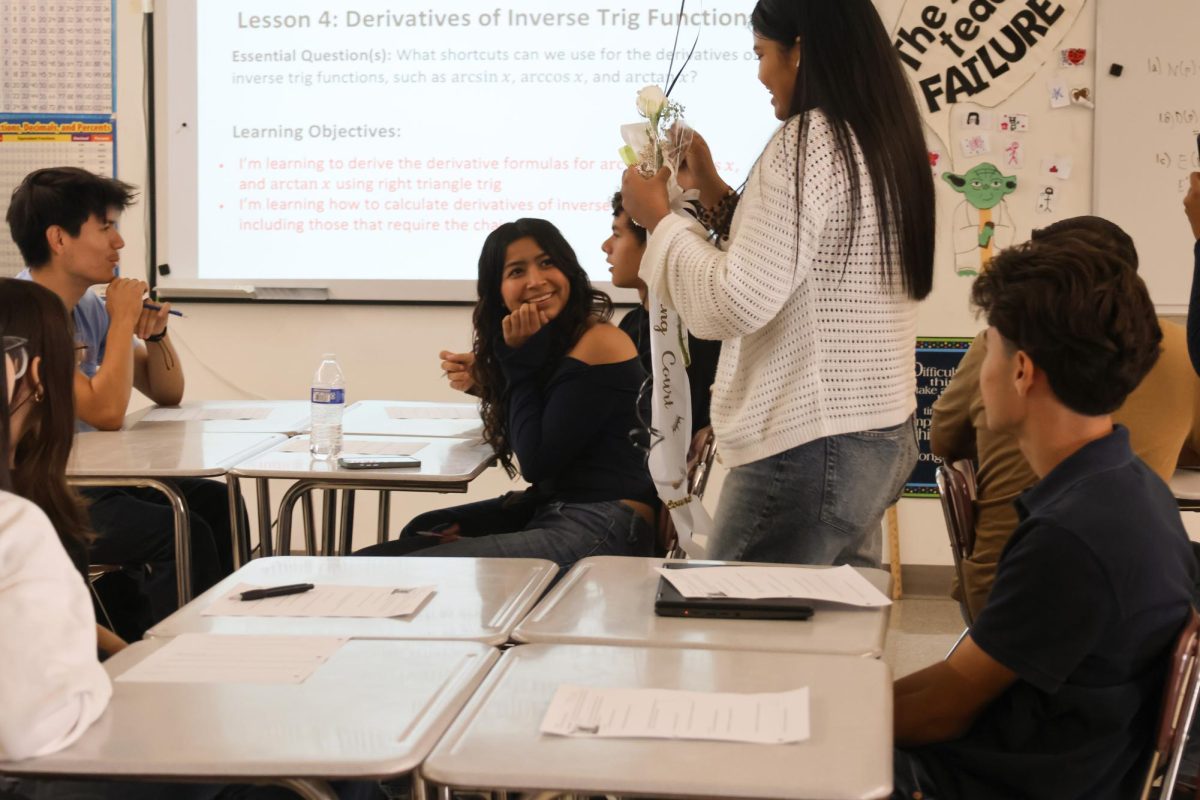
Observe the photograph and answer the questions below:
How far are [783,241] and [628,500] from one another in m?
1.02

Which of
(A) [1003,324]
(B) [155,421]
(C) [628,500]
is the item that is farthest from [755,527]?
(B) [155,421]

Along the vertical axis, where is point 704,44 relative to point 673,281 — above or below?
above

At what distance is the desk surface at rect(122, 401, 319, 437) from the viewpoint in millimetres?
3273

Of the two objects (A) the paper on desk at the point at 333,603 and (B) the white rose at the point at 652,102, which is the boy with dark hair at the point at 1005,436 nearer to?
(B) the white rose at the point at 652,102

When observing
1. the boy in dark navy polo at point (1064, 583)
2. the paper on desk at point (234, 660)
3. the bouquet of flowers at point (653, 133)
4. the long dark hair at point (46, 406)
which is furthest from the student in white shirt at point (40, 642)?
the bouquet of flowers at point (653, 133)

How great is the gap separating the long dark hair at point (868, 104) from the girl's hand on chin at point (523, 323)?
1059mm

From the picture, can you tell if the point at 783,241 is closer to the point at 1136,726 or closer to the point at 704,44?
the point at 1136,726

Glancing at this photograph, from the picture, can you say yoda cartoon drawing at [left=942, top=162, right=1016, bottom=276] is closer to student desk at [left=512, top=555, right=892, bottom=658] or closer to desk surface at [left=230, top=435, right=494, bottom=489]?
desk surface at [left=230, top=435, right=494, bottom=489]

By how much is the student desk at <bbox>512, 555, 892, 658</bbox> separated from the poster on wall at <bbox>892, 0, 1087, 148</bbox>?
287 cm

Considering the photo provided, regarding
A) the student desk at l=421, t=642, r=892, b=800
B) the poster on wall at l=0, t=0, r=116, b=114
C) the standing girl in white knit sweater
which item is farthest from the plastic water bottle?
the poster on wall at l=0, t=0, r=116, b=114

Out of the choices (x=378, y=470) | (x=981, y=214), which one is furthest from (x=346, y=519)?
(x=981, y=214)

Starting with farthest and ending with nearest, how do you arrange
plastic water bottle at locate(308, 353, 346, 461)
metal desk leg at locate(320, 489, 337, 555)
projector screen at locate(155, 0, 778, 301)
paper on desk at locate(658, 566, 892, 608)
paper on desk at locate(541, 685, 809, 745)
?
projector screen at locate(155, 0, 778, 301)
metal desk leg at locate(320, 489, 337, 555)
plastic water bottle at locate(308, 353, 346, 461)
paper on desk at locate(658, 566, 892, 608)
paper on desk at locate(541, 685, 809, 745)

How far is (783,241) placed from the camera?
181 centimetres

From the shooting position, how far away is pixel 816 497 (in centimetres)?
189
